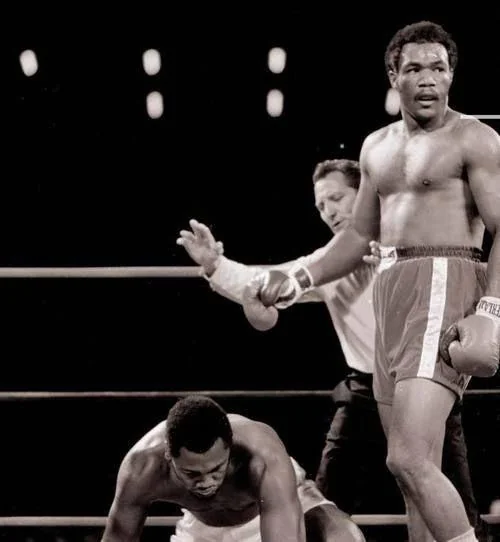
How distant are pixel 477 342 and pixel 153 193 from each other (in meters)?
2.75

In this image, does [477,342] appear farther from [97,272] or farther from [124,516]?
[97,272]

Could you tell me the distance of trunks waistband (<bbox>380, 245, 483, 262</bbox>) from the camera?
6.48ft

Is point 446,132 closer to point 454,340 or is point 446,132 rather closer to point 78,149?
point 454,340

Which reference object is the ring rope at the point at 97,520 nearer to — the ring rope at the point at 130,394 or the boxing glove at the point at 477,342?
the ring rope at the point at 130,394

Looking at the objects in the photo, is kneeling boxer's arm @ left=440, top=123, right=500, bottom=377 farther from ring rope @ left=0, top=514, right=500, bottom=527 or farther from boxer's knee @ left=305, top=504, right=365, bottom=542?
ring rope @ left=0, top=514, right=500, bottom=527

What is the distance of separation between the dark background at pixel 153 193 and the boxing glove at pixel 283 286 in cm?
204

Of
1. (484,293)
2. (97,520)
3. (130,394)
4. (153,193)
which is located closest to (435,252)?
(484,293)

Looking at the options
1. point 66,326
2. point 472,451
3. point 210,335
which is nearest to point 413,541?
point 472,451

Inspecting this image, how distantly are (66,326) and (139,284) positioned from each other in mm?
373

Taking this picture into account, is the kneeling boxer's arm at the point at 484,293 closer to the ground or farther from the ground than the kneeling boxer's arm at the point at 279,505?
farther from the ground

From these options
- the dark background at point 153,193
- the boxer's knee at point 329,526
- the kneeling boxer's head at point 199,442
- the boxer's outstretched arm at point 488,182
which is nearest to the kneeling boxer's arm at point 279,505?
the kneeling boxer's head at point 199,442

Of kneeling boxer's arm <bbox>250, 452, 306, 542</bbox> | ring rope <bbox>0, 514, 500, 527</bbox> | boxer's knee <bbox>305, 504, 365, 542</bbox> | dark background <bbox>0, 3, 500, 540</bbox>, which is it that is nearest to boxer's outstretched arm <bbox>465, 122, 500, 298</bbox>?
kneeling boxer's arm <bbox>250, 452, 306, 542</bbox>

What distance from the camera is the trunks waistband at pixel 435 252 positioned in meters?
1.98

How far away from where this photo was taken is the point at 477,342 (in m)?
1.82
